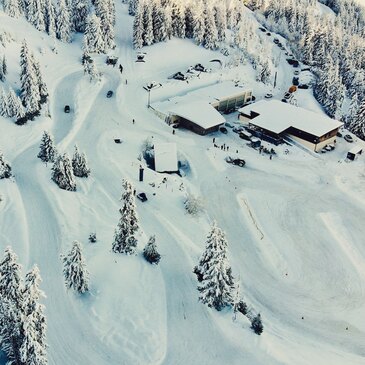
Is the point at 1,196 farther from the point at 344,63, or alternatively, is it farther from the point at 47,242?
the point at 344,63

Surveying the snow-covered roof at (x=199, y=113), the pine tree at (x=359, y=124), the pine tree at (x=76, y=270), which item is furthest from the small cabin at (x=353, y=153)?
the pine tree at (x=76, y=270)

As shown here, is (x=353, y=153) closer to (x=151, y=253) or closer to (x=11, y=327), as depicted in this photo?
(x=151, y=253)

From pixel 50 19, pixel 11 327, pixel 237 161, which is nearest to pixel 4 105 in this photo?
pixel 237 161

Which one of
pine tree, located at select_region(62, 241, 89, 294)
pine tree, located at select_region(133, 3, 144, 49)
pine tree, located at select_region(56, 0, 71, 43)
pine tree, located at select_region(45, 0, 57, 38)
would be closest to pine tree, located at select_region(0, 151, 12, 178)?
pine tree, located at select_region(62, 241, 89, 294)

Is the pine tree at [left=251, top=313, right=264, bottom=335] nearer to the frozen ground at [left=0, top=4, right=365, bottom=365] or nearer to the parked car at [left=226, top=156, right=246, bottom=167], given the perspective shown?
the frozen ground at [left=0, top=4, right=365, bottom=365]

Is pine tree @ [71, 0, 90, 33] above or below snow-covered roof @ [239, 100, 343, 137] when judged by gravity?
above

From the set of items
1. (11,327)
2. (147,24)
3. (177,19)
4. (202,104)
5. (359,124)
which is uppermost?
(11,327)
